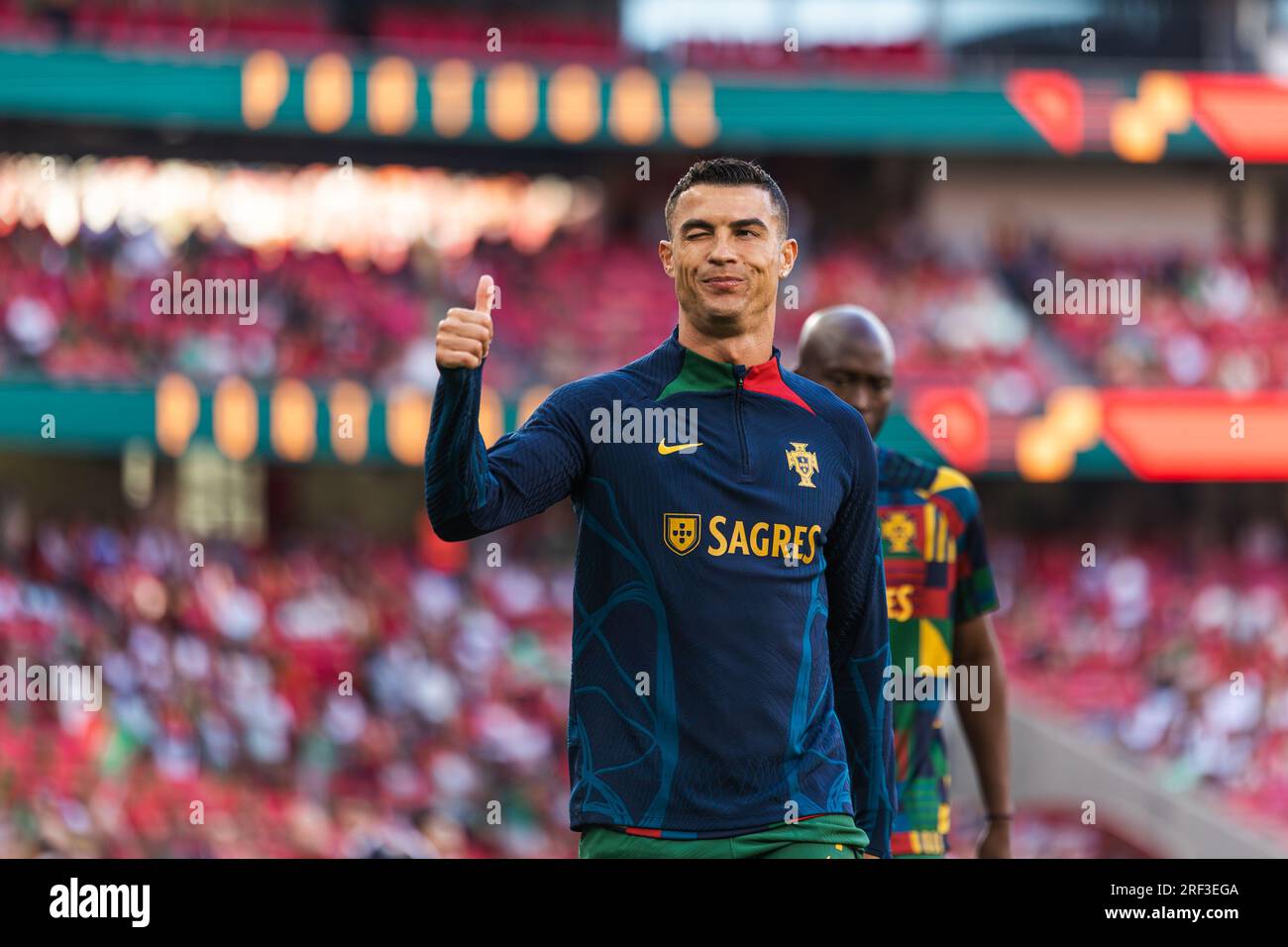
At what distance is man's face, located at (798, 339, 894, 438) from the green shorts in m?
1.99

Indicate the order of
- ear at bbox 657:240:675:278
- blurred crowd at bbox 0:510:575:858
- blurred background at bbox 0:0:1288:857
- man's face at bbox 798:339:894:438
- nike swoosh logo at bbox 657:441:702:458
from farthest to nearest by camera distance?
blurred background at bbox 0:0:1288:857 → blurred crowd at bbox 0:510:575:858 → man's face at bbox 798:339:894:438 → ear at bbox 657:240:675:278 → nike swoosh logo at bbox 657:441:702:458

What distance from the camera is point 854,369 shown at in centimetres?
533

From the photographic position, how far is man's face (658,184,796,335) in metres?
3.59

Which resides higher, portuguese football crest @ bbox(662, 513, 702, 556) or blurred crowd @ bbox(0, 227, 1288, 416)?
blurred crowd @ bbox(0, 227, 1288, 416)

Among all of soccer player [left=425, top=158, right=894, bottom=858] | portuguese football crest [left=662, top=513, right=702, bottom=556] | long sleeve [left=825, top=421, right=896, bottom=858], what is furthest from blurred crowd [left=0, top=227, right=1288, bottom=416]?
portuguese football crest [left=662, top=513, right=702, bottom=556]

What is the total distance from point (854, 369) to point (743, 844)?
2.17 meters

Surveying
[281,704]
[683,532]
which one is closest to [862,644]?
[683,532]

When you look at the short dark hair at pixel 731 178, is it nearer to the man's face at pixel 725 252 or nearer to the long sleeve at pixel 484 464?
the man's face at pixel 725 252

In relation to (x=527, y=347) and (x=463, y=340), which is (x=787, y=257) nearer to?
(x=463, y=340)

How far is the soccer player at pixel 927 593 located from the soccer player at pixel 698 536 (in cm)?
152

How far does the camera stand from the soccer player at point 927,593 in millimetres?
A: 5223

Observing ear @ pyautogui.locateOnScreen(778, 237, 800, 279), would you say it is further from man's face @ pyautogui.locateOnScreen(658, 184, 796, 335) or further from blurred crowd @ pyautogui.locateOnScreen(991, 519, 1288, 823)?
blurred crowd @ pyautogui.locateOnScreen(991, 519, 1288, 823)

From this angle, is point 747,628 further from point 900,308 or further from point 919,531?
point 900,308

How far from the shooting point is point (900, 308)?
20781mm
